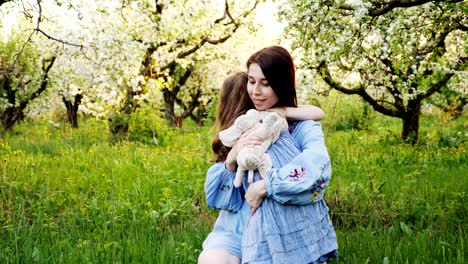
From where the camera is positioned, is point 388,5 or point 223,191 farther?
point 388,5

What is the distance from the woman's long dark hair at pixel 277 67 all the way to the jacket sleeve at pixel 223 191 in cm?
52

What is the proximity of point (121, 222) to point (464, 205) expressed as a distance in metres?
2.98

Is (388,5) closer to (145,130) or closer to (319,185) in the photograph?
(319,185)

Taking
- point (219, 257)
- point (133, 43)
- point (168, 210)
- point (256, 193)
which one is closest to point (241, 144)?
point (256, 193)

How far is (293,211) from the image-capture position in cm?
257

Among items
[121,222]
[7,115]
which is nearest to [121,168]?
[121,222]

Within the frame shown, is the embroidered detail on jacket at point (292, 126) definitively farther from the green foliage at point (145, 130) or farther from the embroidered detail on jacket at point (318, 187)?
the green foliage at point (145, 130)

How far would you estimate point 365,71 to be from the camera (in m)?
8.67

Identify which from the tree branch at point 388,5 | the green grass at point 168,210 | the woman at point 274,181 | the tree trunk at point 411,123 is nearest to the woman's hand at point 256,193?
the woman at point 274,181

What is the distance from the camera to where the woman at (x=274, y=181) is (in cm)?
251

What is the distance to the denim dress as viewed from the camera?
250 centimetres

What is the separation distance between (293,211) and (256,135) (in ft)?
1.34

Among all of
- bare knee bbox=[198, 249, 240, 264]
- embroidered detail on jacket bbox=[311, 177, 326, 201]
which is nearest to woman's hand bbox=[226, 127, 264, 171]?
embroidered detail on jacket bbox=[311, 177, 326, 201]

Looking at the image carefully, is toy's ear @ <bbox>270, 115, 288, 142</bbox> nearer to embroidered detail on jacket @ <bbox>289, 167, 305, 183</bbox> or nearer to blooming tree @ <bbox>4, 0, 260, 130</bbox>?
Answer: embroidered detail on jacket @ <bbox>289, 167, 305, 183</bbox>
